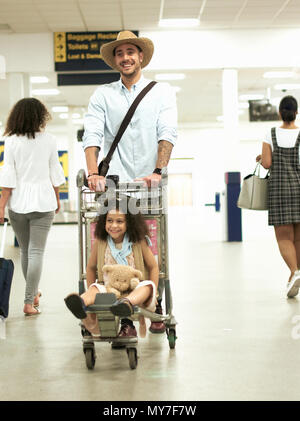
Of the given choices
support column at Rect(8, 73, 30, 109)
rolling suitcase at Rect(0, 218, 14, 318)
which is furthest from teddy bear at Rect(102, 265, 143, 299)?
support column at Rect(8, 73, 30, 109)

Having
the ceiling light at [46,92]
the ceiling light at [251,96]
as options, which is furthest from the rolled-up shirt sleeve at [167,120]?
the ceiling light at [251,96]

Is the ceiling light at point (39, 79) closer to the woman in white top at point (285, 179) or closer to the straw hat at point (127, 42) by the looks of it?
the woman in white top at point (285, 179)

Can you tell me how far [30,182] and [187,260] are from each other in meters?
3.74

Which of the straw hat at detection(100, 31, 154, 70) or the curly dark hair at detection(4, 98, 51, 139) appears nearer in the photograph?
the straw hat at detection(100, 31, 154, 70)

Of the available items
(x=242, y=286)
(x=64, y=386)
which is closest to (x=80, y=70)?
(x=242, y=286)

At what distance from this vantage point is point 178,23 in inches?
371

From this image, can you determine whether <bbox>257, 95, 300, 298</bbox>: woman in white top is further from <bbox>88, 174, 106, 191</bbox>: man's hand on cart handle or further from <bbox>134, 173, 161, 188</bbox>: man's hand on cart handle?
<bbox>88, 174, 106, 191</bbox>: man's hand on cart handle

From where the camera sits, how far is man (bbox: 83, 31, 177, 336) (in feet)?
10.7

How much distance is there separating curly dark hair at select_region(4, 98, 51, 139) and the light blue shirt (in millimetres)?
1193

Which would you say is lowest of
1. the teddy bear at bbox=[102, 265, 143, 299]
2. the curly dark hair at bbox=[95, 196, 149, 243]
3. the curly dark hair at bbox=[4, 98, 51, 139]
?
the teddy bear at bbox=[102, 265, 143, 299]

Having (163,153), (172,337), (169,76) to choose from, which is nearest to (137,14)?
(169,76)

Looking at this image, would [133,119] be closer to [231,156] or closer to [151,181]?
[151,181]

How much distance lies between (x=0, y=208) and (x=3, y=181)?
0.71 feet
